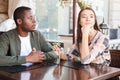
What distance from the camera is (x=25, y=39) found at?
6.23ft

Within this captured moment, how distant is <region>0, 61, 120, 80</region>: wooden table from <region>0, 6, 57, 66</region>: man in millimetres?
89

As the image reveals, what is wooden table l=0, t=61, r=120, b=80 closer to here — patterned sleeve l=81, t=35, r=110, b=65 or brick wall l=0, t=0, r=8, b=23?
patterned sleeve l=81, t=35, r=110, b=65

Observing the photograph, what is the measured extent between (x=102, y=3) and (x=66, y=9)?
0.98 m

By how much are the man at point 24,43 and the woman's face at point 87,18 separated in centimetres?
43

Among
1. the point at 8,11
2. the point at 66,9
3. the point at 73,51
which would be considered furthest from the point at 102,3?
the point at 73,51

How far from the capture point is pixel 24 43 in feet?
6.15

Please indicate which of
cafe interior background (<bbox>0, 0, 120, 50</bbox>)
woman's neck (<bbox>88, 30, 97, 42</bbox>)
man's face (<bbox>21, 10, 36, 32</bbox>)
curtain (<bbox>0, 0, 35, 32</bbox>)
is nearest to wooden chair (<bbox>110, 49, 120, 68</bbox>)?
woman's neck (<bbox>88, 30, 97, 42</bbox>)

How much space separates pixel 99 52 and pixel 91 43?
121 millimetres

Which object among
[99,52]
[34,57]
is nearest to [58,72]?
[34,57]

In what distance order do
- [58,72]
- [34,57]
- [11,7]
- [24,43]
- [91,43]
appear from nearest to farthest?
[58,72], [34,57], [91,43], [24,43], [11,7]

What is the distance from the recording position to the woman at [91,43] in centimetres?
166

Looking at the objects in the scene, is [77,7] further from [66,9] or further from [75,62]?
[75,62]

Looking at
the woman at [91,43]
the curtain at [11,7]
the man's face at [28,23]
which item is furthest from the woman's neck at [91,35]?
the curtain at [11,7]

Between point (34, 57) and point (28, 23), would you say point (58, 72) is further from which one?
point (28, 23)
